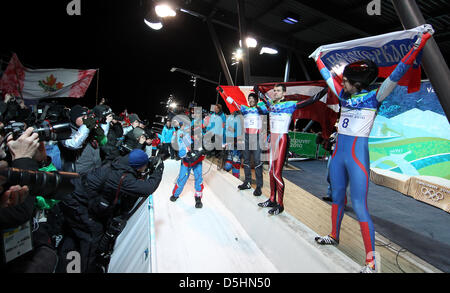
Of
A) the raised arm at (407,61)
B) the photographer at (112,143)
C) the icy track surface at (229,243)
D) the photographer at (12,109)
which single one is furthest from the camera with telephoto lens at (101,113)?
the raised arm at (407,61)

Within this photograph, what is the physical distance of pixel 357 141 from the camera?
191cm

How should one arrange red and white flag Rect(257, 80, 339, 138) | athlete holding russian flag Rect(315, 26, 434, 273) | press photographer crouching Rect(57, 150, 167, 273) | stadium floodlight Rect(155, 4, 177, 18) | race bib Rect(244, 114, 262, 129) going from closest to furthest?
athlete holding russian flag Rect(315, 26, 434, 273) < press photographer crouching Rect(57, 150, 167, 273) < red and white flag Rect(257, 80, 339, 138) < race bib Rect(244, 114, 262, 129) < stadium floodlight Rect(155, 4, 177, 18)

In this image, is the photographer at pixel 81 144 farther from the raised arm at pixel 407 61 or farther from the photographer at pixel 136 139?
the raised arm at pixel 407 61

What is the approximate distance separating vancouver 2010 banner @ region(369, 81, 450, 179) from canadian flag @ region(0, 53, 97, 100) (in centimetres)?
1093

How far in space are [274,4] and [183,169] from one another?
6887 mm

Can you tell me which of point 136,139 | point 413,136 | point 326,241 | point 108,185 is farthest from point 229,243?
point 413,136

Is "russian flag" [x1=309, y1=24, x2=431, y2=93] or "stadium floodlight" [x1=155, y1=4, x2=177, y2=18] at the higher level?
"stadium floodlight" [x1=155, y1=4, x2=177, y2=18]

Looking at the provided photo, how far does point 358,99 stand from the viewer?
6.33 feet

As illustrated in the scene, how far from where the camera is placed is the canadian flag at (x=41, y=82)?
7082 millimetres

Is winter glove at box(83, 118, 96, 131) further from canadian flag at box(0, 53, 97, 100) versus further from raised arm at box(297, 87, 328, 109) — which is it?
canadian flag at box(0, 53, 97, 100)

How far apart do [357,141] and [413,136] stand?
578 cm

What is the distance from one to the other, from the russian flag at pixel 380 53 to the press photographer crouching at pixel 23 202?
284 cm

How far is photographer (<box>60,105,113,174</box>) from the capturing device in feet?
9.69

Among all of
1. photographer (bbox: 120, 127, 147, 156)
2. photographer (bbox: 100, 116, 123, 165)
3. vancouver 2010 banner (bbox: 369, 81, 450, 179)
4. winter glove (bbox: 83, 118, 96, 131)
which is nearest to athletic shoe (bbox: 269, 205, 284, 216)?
winter glove (bbox: 83, 118, 96, 131)
